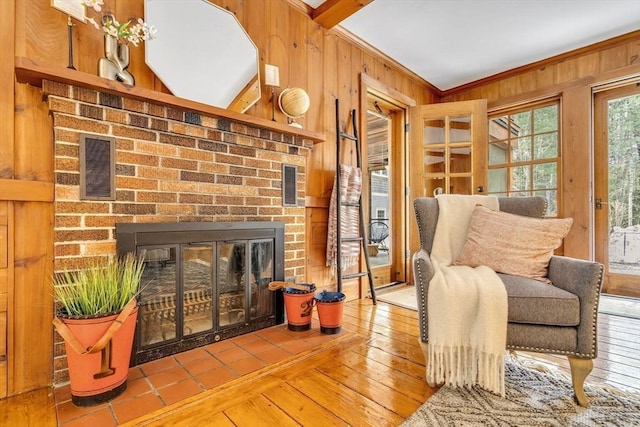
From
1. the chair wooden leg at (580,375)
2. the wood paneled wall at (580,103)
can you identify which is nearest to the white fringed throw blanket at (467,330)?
the chair wooden leg at (580,375)

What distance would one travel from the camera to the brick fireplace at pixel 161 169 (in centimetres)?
139

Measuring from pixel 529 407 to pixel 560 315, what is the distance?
39 centimetres

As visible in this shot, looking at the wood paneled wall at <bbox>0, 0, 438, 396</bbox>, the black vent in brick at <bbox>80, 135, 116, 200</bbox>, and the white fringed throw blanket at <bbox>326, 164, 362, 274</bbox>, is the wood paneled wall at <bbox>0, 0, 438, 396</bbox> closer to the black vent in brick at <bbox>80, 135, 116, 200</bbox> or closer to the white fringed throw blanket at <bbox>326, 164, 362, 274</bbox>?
the black vent in brick at <bbox>80, 135, 116, 200</bbox>

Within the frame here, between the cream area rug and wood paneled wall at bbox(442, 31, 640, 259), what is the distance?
2321mm

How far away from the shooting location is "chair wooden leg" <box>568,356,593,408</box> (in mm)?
1284

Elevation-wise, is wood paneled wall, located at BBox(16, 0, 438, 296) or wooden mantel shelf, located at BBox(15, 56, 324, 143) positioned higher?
wood paneled wall, located at BBox(16, 0, 438, 296)

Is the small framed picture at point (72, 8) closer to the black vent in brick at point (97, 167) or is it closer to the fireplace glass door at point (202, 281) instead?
the black vent in brick at point (97, 167)

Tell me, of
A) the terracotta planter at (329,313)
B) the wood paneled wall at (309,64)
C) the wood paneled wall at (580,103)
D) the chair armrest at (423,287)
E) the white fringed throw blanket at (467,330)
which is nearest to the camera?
the white fringed throw blanket at (467,330)

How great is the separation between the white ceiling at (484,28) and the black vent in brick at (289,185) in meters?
1.39

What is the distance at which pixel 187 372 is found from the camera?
4.91 ft

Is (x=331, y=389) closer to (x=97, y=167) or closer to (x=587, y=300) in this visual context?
(x=587, y=300)

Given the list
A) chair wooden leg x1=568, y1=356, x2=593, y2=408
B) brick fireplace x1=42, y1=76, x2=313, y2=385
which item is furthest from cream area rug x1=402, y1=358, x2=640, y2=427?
brick fireplace x1=42, y1=76, x2=313, y2=385

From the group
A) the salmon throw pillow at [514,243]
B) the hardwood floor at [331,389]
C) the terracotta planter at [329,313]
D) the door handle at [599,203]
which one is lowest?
the hardwood floor at [331,389]

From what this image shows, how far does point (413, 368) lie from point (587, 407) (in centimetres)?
69
